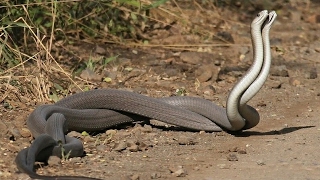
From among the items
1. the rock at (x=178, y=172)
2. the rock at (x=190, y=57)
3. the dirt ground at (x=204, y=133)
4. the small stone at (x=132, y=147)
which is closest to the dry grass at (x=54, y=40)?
the dirt ground at (x=204, y=133)

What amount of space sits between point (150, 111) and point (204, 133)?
437 millimetres

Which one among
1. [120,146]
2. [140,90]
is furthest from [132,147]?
[140,90]

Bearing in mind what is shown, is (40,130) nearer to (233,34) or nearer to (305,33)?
(233,34)

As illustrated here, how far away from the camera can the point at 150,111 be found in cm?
649

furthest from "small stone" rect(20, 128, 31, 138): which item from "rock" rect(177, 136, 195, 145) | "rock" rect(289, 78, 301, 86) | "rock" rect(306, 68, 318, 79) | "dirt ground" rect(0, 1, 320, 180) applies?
"rock" rect(306, 68, 318, 79)

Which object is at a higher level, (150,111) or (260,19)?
(260,19)

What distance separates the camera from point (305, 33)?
1027 cm

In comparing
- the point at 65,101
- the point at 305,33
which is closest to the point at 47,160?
the point at 65,101

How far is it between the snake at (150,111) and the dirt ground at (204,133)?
0.09 meters

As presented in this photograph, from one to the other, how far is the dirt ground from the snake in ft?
0.30

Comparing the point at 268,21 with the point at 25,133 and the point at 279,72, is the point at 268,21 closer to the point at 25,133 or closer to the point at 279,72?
the point at 25,133

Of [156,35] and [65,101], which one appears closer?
[65,101]

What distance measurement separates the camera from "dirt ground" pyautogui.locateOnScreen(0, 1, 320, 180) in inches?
209

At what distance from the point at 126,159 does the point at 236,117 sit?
1.00m
